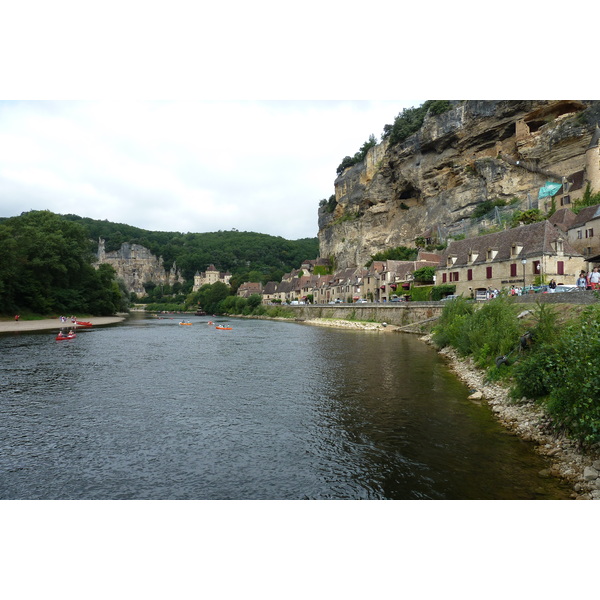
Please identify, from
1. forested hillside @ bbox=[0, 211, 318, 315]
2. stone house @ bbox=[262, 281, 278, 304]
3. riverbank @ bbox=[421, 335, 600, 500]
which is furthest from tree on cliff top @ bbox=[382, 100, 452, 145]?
riverbank @ bbox=[421, 335, 600, 500]

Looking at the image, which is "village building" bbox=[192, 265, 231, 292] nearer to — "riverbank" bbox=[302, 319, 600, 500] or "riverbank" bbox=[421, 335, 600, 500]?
"riverbank" bbox=[302, 319, 600, 500]

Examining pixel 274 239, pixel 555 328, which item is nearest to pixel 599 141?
pixel 555 328

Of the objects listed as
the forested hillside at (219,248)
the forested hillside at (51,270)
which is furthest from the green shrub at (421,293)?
the forested hillside at (219,248)

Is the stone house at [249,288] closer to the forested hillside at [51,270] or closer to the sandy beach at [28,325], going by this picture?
the forested hillside at [51,270]

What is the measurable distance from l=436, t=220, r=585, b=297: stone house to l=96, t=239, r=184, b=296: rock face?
139182 mm

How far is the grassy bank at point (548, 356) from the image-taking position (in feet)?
26.0

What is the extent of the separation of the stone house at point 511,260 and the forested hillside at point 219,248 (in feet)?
336

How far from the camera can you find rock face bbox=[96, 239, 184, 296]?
153238 millimetres

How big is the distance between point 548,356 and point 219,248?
163 meters

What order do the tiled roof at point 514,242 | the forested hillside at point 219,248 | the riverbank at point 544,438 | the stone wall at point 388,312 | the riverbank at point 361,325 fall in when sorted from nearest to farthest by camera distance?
the riverbank at point 544,438 → the tiled roof at point 514,242 → the stone wall at point 388,312 → the riverbank at point 361,325 → the forested hillside at point 219,248

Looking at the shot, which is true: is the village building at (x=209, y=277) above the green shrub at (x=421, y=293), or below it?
above

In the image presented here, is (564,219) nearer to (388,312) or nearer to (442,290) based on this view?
(442,290)

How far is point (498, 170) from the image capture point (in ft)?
175

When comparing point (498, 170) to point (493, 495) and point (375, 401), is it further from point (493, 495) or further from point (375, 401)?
point (493, 495)
